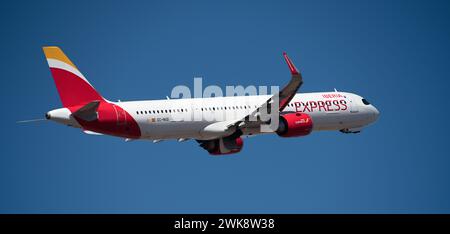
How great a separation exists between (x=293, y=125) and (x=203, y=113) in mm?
6864

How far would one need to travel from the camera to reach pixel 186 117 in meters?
83.7

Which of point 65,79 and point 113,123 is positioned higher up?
point 65,79

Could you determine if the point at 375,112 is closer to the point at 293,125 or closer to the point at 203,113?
the point at 293,125

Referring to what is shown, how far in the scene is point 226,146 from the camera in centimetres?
8838

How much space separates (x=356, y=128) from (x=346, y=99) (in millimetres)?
2694

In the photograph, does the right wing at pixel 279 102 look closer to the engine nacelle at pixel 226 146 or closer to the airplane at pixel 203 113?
the airplane at pixel 203 113

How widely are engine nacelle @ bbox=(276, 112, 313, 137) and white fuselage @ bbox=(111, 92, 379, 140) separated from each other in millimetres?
1833

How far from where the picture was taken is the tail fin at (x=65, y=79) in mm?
80188

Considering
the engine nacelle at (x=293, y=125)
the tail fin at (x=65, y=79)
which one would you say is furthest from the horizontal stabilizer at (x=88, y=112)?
the engine nacelle at (x=293, y=125)

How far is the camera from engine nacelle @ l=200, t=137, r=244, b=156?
290 ft

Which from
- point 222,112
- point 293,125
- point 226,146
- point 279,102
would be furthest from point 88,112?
point 293,125

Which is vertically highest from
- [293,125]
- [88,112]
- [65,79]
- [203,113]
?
[65,79]
